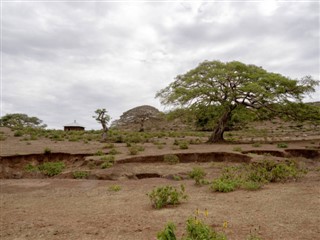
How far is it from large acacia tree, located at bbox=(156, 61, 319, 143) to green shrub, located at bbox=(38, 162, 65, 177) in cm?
904

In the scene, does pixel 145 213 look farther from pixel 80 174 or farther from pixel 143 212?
pixel 80 174

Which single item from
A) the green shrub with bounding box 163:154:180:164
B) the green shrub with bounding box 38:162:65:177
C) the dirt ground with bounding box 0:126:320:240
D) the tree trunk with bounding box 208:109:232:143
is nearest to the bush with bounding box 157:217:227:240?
the dirt ground with bounding box 0:126:320:240

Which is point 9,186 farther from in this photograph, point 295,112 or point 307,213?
point 295,112

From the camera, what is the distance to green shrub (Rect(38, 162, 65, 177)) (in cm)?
1490

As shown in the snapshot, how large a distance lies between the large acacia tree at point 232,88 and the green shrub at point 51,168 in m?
9.04

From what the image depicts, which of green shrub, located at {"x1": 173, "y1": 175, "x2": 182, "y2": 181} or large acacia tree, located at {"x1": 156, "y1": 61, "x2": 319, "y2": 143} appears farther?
large acacia tree, located at {"x1": 156, "y1": 61, "x2": 319, "y2": 143}

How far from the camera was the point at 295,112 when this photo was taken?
21.7 metres

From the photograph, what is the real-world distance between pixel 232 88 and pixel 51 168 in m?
13.4

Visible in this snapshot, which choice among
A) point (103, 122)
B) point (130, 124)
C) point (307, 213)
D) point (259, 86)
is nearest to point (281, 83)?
point (259, 86)

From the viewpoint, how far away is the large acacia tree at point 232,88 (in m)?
20.8

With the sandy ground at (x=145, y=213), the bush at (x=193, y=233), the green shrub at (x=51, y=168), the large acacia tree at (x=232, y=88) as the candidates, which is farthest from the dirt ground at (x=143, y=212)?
the large acacia tree at (x=232, y=88)

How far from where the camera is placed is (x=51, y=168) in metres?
15.4

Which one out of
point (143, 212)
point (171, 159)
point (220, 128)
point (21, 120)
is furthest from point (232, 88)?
point (21, 120)

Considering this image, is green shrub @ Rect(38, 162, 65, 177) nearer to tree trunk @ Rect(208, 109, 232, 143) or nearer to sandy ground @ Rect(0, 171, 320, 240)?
sandy ground @ Rect(0, 171, 320, 240)
